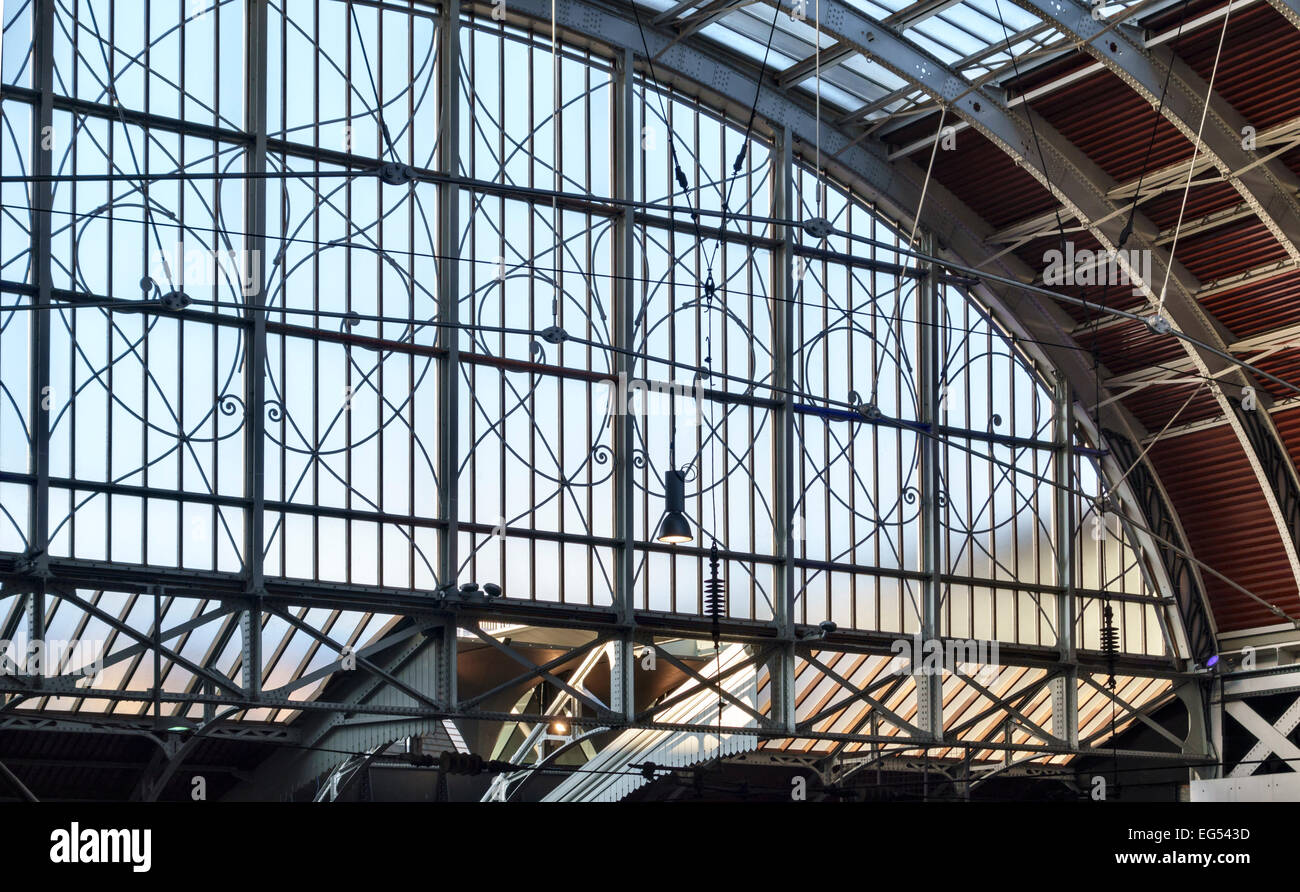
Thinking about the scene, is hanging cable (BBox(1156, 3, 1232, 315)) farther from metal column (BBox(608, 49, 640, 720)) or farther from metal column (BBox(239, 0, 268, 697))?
metal column (BBox(239, 0, 268, 697))

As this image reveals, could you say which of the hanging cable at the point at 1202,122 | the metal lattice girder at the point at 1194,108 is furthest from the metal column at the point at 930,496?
the metal lattice girder at the point at 1194,108

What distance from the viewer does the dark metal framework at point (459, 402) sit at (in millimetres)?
22391

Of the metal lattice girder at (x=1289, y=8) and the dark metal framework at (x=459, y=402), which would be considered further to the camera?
the metal lattice girder at (x=1289, y=8)

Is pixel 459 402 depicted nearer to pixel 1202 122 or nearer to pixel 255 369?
pixel 255 369

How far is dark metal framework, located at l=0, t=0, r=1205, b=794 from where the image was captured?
22.4m

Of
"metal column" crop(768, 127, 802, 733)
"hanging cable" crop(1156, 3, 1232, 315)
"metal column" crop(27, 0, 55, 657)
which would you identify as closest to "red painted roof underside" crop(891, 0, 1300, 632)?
"hanging cable" crop(1156, 3, 1232, 315)

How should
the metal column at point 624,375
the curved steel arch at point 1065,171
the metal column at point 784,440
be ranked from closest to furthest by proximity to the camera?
the metal column at point 624,375, the curved steel arch at point 1065,171, the metal column at point 784,440

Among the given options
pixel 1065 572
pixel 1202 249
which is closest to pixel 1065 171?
pixel 1202 249

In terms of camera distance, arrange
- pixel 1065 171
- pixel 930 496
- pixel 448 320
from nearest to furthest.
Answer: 1. pixel 448 320
2. pixel 1065 171
3. pixel 930 496

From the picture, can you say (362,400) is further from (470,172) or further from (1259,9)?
(1259,9)

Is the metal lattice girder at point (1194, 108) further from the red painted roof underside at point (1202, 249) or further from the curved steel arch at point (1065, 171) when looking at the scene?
the curved steel arch at point (1065, 171)

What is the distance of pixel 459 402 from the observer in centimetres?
2467

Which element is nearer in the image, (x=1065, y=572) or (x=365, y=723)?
(x=365, y=723)
